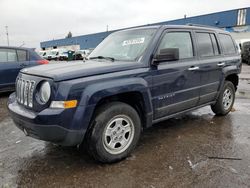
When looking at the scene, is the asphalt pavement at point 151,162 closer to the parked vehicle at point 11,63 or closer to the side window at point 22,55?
the parked vehicle at point 11,63

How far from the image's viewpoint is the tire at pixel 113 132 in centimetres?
301

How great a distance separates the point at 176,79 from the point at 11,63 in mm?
5852

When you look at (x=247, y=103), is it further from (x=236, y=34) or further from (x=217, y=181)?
(x=236, y=34)

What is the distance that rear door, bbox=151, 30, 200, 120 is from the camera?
3.62 metres

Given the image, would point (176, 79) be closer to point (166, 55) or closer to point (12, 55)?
point (166, 55)

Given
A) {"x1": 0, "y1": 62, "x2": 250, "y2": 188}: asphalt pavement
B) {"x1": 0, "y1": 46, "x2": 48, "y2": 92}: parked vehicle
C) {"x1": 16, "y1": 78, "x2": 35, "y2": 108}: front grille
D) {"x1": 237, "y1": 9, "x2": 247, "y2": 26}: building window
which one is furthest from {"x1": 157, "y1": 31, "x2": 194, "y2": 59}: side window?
{"x1": 237, "y1": 9, "x2": 247, "y2": 26}: building window

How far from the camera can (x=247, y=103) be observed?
6754mm

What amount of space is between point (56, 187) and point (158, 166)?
4.30ft

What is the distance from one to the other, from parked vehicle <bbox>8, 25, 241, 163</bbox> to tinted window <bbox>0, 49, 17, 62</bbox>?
4.55m

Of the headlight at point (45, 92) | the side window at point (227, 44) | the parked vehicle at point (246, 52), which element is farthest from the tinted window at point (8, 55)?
the parked vehicle at point (246, 52)

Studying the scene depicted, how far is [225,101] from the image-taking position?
5.41 meters

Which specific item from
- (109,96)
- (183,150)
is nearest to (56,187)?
(109,96)

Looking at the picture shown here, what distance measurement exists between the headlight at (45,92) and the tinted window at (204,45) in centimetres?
286

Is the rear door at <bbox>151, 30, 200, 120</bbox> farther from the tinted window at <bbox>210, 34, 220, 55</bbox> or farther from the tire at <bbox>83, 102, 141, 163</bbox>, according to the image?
the tinted window at <bbox>210, 34, 220, 55</bbox>
